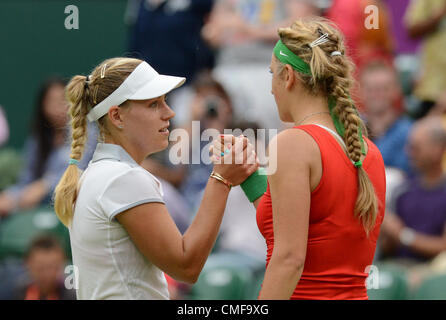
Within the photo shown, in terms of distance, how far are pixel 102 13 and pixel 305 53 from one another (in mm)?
5099

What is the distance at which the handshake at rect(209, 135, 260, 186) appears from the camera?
Result: 92.4 inches

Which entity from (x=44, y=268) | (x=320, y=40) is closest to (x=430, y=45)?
(x=44, y=268)

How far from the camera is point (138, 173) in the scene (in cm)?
227

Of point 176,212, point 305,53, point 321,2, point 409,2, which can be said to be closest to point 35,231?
point 176,212

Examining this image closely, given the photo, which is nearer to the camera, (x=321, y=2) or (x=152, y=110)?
(x=152, y=110)

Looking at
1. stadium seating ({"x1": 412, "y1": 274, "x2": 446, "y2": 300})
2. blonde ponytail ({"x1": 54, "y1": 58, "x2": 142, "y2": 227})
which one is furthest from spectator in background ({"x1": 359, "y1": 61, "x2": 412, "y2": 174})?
blonde ponytail ({"x1": 54, "y1": 58, "x2": 142, "y2": 227})

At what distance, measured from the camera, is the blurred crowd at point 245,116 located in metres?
4.39

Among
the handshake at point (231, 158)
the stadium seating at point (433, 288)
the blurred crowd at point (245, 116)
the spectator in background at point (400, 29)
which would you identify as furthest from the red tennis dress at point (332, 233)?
the spectator in background at point (400, 29)

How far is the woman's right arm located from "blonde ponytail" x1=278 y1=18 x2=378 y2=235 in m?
0.45

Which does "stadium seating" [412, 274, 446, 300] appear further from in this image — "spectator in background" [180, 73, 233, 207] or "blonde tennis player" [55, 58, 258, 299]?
"blonde tennis player" [55, 58, 258, 299]

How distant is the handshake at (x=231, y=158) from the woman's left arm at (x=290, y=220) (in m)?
0.26

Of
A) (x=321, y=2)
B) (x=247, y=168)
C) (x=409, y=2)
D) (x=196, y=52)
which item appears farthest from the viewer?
(x=409, y=2)

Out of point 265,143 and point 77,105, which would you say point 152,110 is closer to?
point 77,105

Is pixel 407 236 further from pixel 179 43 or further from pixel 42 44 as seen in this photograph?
pixel 42 44
